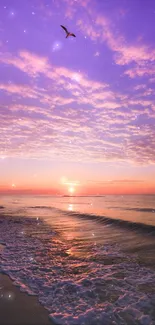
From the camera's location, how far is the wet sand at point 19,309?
4.83 m

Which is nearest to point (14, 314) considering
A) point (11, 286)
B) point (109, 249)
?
point (11, 286)

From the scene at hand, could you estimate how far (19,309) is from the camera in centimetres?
531

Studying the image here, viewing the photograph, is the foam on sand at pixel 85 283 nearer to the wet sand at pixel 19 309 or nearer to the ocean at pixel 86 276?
the ocean at pixel 86 276

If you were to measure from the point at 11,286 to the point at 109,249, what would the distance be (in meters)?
6.31

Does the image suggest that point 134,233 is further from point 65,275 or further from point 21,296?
point 21,296

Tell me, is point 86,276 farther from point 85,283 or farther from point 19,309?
point 19,309

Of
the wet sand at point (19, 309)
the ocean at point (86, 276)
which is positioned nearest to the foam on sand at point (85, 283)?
the ocean at point (86, 276)

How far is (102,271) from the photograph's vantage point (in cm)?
844

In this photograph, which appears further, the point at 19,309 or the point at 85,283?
the point at 85,283

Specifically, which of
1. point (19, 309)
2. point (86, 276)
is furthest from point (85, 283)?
point (19, 309)

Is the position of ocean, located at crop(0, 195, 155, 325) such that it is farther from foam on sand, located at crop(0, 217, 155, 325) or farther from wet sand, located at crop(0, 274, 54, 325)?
wet sand, located at crop(0, 274, 54, 325)

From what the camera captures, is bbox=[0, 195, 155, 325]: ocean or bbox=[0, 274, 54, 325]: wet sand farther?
bbox=[0, 195, 155, 325]: ocean

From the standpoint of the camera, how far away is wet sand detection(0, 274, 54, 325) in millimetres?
4831

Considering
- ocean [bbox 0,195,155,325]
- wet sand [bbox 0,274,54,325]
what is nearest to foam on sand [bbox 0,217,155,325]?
ocean [bbox 0,195,155,325]
